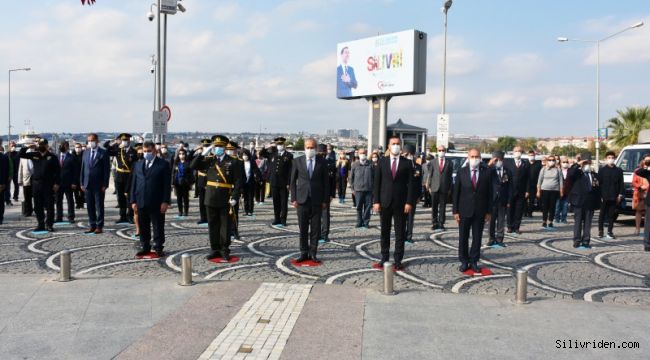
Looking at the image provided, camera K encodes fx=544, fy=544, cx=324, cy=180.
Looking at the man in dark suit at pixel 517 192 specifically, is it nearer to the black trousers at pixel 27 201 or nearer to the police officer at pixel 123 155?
the police officer at pixel 123 155

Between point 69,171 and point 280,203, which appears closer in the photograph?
point 69,171

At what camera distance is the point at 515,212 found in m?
12.5

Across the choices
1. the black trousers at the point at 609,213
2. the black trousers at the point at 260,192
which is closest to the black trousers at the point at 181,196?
the black trousers at the point at 260,192

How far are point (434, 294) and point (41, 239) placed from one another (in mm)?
7918

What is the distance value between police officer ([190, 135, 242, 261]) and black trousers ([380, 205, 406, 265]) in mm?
2411

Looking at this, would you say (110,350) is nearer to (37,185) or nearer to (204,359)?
(204,359)

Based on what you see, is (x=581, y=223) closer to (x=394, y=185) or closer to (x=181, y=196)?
(x=394, y=185)

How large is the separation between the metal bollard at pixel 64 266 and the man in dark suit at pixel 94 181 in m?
4.31

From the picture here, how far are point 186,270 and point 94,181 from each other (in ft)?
17.7

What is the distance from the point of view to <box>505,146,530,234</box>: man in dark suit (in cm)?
1246

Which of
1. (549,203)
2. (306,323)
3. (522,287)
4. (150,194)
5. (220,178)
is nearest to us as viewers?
(306,323)

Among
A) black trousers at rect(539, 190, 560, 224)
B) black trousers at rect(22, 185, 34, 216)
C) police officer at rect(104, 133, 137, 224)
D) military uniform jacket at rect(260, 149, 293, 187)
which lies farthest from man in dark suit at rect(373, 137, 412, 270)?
black trousers at rect(22, 185, 34, 216)

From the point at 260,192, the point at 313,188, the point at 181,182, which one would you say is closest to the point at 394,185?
the point at 313,188

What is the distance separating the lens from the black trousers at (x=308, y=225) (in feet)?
27.9
